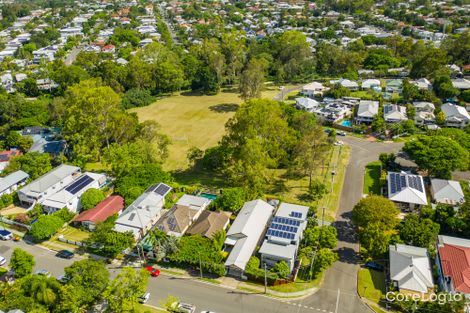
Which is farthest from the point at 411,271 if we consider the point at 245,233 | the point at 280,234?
the point at 245,233

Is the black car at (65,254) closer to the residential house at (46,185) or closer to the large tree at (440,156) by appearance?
the residential house at (46,185)

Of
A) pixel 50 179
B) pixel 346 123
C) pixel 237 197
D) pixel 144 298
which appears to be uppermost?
pixel 50 179

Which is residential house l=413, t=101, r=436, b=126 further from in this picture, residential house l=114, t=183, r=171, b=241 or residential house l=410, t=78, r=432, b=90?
residential house l=114, t=183, r=171, b=241

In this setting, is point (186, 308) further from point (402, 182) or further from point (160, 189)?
point (402, 182)

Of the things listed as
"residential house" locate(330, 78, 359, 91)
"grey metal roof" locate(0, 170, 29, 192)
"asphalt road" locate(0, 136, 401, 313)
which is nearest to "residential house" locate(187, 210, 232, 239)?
"asphalt road" locate(0, 136, 401, 313)

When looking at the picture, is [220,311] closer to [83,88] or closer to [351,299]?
[351,299]

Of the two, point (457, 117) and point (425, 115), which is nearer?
point (457, 117)
